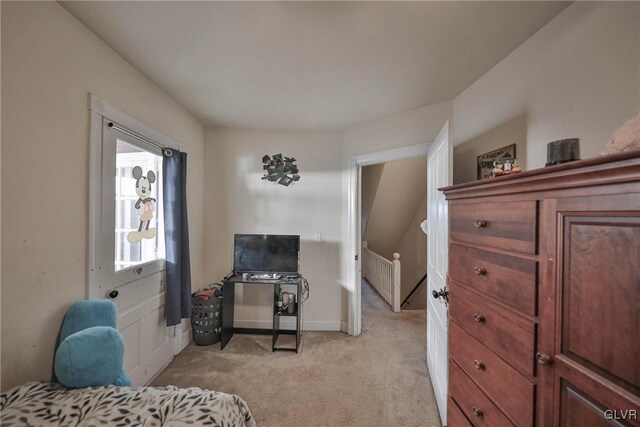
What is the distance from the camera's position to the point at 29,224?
1.16m

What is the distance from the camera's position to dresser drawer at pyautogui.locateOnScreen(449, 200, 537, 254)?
790mm

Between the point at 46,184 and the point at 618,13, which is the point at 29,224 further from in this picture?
the point at 618,13

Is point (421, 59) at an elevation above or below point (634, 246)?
above

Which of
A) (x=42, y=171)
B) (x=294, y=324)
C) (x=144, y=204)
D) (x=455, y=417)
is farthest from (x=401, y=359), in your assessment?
(x=42, y=171)

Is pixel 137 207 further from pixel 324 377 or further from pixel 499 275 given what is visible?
pixel 499 275

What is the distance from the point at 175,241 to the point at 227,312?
3.42 feet

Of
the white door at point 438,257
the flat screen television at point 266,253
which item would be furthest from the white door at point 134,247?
the white door at point 438,257

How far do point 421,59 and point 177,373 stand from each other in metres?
3.21

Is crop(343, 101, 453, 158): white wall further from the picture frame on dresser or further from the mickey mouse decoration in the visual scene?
the mickey mouse decoration

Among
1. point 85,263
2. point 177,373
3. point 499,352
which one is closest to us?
point 499,352

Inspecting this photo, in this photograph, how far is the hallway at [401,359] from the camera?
5.97 feet

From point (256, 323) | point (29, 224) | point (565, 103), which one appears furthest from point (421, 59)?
point (256, 323)

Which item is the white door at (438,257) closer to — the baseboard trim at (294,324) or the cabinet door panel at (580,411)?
the cabinet door panel at (580,411)

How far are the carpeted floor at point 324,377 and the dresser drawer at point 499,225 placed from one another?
1501 mm
